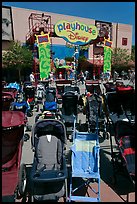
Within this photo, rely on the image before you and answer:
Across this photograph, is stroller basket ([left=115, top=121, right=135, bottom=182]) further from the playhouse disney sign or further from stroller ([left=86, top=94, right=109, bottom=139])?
the playhouse disney sign

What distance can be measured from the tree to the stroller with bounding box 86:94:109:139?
14993mm

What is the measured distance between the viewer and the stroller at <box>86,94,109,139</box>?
6023mm

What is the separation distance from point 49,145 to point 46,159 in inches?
11.3

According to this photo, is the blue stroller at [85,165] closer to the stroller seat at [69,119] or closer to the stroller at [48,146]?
the stroller at [48,146]

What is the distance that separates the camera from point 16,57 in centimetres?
1970

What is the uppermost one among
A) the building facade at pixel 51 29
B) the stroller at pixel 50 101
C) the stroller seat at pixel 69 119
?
the building facade at pixel 51 29

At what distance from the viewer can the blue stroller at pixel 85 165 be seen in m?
3.49

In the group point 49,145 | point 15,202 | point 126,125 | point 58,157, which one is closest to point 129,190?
point 126,125

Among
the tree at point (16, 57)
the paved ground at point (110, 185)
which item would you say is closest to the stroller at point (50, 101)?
the paved ground at point (110, 185)

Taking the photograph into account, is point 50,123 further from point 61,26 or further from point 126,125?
point 61,26

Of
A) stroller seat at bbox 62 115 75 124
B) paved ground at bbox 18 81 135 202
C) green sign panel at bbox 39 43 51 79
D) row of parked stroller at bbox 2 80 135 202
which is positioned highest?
green sign panel at bbox 39 43 51 79

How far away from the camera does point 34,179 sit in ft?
10.1

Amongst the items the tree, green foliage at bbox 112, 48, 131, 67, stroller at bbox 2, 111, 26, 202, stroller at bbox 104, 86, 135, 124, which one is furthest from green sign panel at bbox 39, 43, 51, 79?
green foliage at bbox 112, 48, 131, 67

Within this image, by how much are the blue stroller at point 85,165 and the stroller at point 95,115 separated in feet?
7.03
